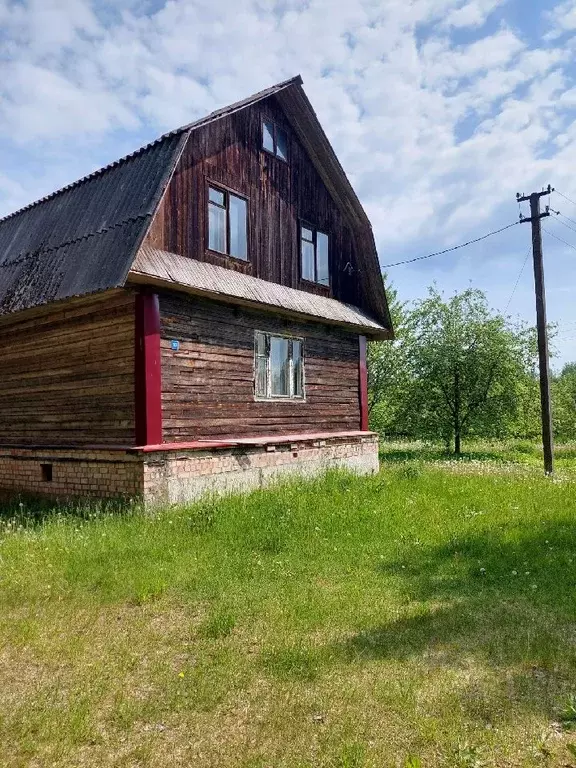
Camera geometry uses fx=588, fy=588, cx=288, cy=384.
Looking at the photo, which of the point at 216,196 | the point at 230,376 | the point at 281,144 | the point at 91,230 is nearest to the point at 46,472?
the point at 230,376

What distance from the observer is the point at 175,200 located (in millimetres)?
10281

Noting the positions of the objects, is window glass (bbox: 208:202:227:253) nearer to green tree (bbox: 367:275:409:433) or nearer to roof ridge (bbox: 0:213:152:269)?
roof ridge (bbox: 0:213:152:269)

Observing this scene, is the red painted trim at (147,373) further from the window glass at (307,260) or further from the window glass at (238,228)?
the window glass at (307,260)

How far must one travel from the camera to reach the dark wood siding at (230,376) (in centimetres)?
990

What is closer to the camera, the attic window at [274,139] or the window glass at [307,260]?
the attic window at [274,139]

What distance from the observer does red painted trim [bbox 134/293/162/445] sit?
30.6ft

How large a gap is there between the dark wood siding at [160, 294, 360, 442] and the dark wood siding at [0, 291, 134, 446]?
2.23ft

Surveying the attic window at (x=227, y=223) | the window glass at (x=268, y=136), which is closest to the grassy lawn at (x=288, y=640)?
the attic window at (x=227, y=223)

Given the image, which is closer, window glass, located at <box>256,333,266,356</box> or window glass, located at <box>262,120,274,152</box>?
window glass, located at <box>256,333,266,356</box>

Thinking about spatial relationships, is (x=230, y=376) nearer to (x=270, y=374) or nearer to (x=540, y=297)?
(x=270, y=374)

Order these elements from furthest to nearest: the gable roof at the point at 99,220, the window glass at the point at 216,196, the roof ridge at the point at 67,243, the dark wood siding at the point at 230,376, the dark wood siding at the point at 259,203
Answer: the window glass at the point at 216,196, the dark wood siding at the point at 259,203, the dark wood siding at the point at 230,376, the roof ridge at the point at 67,243, the gable roof at the point at 99,220

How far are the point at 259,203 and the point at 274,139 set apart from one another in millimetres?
1715

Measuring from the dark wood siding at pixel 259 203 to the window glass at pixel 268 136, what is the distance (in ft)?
0.50

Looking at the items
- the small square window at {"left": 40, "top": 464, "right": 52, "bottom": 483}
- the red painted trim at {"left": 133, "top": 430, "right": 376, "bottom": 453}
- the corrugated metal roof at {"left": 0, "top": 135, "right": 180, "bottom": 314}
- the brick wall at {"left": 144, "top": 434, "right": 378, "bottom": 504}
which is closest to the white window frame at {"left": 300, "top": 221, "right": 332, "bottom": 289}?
the red painted trim at {"left": 133, "top": 430, "right": 376, "bottom": 453}
